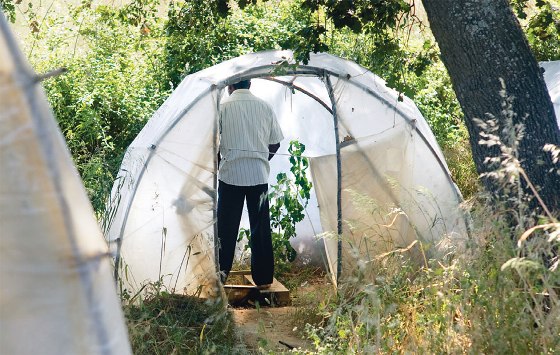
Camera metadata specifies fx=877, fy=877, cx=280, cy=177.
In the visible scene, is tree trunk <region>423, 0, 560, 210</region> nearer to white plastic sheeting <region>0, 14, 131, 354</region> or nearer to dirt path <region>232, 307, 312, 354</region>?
dirt path <region>232, 307, 312, 354</region>

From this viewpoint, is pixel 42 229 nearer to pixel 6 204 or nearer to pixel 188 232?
pixel 6 204

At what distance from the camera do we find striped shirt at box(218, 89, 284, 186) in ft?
25.4

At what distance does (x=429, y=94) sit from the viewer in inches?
457

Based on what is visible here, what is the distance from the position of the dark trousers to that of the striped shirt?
11 centimetres

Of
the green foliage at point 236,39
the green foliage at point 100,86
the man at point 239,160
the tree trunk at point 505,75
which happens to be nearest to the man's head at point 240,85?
the man at point 239,160

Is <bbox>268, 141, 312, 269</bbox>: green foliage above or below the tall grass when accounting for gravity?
above

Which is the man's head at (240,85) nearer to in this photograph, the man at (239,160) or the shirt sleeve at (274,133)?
the man at (239,160)

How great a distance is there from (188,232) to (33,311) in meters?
4.80

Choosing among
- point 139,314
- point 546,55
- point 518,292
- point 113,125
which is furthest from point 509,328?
point 546,55

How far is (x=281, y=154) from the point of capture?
768cm

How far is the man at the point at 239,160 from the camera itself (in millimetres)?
7750

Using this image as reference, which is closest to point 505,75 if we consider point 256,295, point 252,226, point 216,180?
point 216,180

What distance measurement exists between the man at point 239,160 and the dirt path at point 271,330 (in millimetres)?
525

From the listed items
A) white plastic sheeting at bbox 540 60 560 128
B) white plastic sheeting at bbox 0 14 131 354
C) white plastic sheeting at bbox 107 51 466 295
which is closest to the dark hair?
white plastic sheeting at bbox 107 51 466 295
